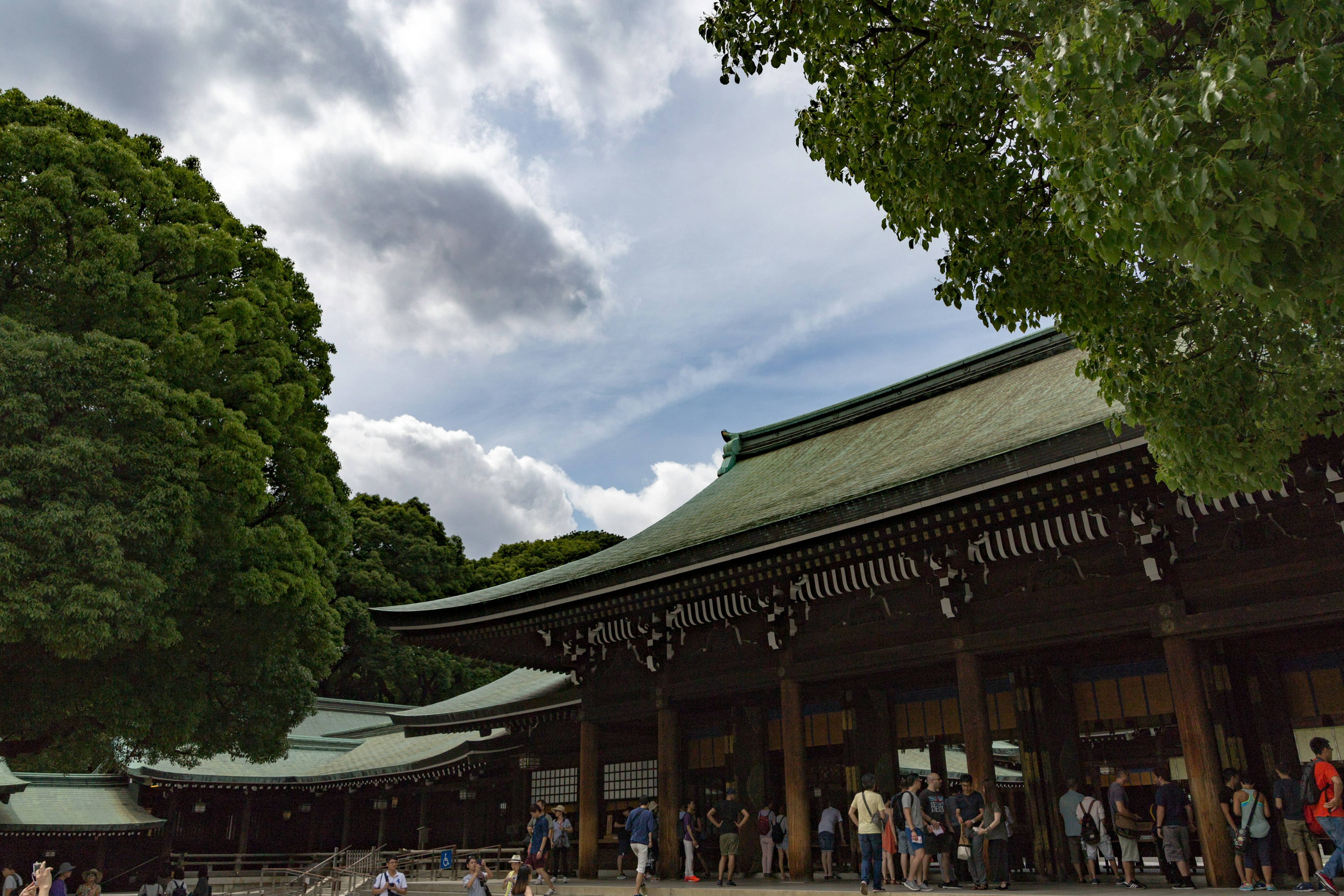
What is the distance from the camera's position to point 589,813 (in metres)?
15.1

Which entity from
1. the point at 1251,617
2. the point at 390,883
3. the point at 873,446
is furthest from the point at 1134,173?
the point at 390,883

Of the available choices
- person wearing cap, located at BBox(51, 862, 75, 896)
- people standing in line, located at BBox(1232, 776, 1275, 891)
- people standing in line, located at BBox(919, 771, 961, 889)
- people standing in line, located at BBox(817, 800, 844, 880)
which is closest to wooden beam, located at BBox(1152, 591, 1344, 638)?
people standing in line, located at BBox(1232, 776, 1275, 891)

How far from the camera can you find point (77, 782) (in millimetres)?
25719

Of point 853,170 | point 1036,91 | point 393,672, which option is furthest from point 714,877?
point 393,672

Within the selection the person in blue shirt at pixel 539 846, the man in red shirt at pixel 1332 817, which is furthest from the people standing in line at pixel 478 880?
the man in red shirt at pixel 1332 817

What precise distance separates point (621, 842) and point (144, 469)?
32.0ft

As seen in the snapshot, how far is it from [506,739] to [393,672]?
2152cm

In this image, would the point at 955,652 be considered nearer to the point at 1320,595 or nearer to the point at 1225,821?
the point at 1225,821

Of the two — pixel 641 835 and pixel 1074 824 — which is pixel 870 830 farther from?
pixel 641 835

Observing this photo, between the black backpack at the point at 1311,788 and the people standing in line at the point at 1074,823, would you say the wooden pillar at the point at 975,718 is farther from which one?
the black backpack at the point at 1311,788

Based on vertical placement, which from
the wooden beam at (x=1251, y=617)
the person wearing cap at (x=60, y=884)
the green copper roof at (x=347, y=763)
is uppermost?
the wooden beam at (x=1251, y=617)

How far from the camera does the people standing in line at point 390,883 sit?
14008 millimetres

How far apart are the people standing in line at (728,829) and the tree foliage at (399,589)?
27.1 meters

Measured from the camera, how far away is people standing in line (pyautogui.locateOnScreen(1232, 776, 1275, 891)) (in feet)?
28.3
